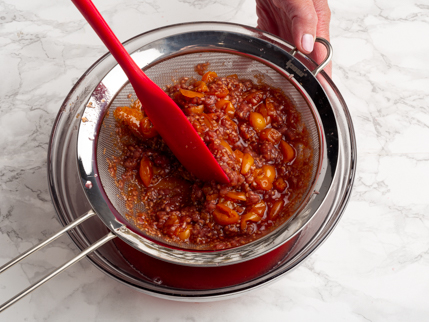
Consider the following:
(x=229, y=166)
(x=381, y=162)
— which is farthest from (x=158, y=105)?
(x=381, y=162)

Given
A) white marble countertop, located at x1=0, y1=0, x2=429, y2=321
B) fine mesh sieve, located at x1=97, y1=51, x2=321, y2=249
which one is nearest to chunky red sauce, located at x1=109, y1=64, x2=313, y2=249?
fine mesh sieve, located at x1=97, y1=51, x2=321, y2=249

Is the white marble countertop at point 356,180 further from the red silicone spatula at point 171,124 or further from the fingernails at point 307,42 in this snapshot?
the red silicone spatula at point 171,124

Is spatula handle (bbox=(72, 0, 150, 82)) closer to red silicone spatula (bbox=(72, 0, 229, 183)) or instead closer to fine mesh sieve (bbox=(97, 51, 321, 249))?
red silicone spatula (bbox=(72, 0, 229, 183))

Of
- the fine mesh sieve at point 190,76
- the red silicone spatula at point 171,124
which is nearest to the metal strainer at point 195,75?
the fine mesh sieve at point 190,76

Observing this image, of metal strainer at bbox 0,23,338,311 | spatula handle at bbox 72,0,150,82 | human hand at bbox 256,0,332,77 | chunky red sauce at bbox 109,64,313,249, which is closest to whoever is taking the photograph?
spatula handle at bbox 72,0,150,82

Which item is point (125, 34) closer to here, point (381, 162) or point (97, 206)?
point (97, 206)

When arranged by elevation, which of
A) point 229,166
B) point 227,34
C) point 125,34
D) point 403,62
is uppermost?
point 125,34
